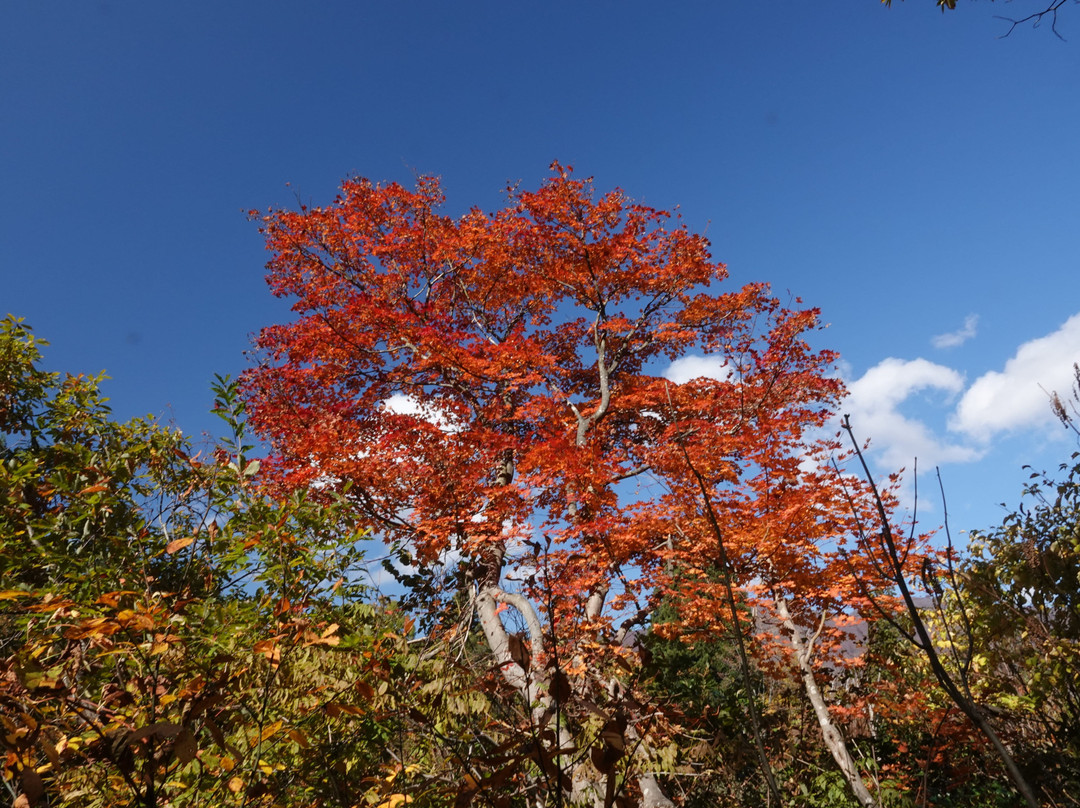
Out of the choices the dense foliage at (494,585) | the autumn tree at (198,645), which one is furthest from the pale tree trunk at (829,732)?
the autumn tree at (198,645)

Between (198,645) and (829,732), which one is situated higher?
(198,645)

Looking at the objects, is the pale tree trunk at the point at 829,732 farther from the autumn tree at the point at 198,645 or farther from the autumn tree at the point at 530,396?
the autumn tree at the point at 198,645

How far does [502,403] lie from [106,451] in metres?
8.19

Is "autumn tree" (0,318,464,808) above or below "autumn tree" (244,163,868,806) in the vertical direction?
below

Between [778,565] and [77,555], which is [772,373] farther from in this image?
[77,555]

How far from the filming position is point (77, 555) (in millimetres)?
2775

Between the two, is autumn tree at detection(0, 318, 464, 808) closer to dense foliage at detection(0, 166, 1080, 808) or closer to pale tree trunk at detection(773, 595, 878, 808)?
dense foliage at detection(0, 166, 1080, 808)

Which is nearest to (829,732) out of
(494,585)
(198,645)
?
(494,585)

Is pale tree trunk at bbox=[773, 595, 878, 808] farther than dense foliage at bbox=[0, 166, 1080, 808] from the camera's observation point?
Yes

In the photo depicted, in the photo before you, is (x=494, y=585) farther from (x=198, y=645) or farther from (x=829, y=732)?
(x=198, y=645)

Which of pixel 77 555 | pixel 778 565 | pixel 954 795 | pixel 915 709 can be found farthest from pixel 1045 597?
pixel 77 555

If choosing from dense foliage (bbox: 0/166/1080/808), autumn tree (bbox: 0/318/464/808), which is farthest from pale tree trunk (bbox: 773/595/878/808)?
autumn tree (bbox: 0/318/464/808)

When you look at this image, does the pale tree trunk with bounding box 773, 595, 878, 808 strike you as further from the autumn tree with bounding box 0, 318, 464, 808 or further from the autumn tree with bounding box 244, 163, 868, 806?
the autumn tree with bounding box 0, 318, 464, 808

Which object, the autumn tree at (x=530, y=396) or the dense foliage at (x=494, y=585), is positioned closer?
the dense foliage at (x=494, y=585)
